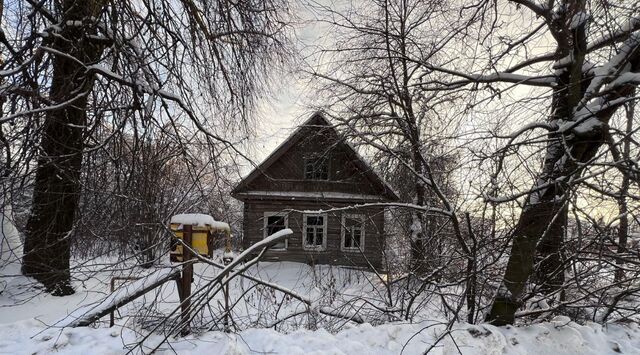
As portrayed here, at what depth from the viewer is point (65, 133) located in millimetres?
4363

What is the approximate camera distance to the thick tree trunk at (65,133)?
3602mm

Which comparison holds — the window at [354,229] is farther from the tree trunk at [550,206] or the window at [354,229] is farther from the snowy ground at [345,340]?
the tree trunk at [550,206]

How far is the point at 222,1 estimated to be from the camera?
402 cm

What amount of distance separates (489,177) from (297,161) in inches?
427

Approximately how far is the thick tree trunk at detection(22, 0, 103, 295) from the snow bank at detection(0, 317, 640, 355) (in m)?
0.62

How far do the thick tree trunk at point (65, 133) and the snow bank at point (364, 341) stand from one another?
62 centimetres

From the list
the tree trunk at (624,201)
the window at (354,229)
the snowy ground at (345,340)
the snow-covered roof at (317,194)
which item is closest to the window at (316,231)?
the snow-covered roof at (317,194)

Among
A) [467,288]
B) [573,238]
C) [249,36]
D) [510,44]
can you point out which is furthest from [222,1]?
[573,238]

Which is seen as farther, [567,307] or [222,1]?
[222,1]

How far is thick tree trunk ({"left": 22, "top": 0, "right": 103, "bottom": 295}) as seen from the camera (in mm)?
3602

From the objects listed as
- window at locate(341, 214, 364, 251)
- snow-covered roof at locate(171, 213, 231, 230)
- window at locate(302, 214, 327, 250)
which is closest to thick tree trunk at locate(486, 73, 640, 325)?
window at locate(341, 214, 364, 251)

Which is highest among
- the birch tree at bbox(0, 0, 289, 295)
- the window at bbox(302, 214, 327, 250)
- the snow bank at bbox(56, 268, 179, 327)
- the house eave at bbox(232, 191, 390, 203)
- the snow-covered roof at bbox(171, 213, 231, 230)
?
the birch tree at bbox(0, 0, 289, 295)

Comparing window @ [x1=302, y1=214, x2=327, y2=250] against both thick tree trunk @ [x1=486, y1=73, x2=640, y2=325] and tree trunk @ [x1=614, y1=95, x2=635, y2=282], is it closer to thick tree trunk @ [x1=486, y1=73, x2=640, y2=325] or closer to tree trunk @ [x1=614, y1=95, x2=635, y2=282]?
thick tree trunk @ [x1=486, y1=73, x2=640, y2=325]

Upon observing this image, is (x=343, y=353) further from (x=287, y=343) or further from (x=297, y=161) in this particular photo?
(x=297, y=161)
